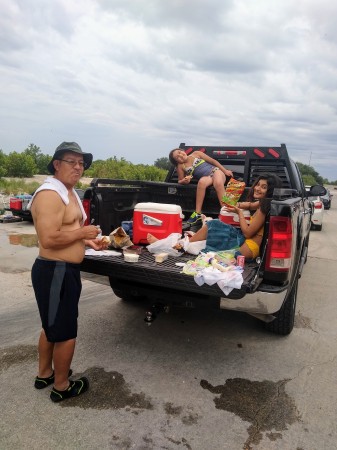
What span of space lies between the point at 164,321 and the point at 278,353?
4.17 feet

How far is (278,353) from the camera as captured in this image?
11.5 ft

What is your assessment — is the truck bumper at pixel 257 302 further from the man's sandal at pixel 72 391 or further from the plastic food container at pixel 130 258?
the man's sandal at pixel 72 391

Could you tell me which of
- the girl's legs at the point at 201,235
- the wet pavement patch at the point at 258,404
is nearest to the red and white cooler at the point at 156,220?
the girl's legs at the point at 201,235

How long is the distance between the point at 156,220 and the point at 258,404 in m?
1.90

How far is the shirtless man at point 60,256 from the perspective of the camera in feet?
8.04

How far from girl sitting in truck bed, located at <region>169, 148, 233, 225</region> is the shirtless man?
2.23m

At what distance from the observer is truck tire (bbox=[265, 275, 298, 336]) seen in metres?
3.65

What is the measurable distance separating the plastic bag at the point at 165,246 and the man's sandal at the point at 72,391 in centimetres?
129

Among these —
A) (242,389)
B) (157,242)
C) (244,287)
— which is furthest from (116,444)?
(157,242)

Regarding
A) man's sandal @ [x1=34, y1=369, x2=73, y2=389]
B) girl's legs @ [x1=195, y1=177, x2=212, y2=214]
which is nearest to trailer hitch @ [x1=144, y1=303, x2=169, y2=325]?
man's sandal @ [x1=34, y1=369, x2=73, y2=389]

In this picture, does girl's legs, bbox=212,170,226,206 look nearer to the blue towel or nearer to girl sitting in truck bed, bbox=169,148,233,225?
girl sitting in truck bed, bbox=169,148,233,225

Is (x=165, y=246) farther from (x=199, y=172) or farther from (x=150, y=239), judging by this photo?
(x=199, y=172)

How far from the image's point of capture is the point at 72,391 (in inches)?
107

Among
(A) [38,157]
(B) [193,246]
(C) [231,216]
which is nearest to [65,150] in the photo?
(B) [193,246]
